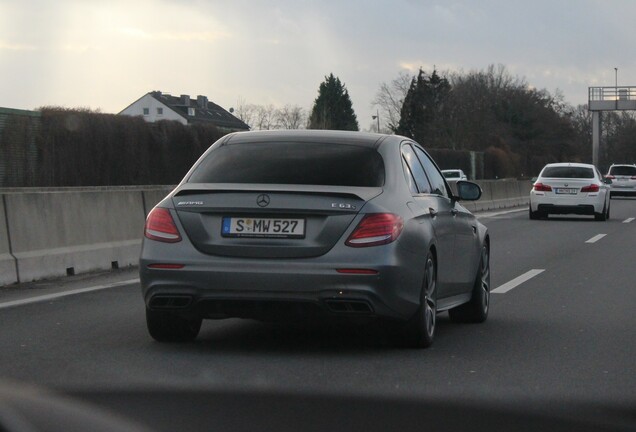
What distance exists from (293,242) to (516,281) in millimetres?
6478

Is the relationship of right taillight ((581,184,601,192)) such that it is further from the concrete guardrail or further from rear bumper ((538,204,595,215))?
the concrete guardrail

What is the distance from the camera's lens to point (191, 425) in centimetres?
383

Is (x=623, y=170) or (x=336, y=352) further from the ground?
(x=336, y=352)

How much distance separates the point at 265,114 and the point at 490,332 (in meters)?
131

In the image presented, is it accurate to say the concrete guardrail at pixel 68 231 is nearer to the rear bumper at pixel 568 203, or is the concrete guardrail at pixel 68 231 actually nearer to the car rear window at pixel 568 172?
the rear bumper at pixel 568 203

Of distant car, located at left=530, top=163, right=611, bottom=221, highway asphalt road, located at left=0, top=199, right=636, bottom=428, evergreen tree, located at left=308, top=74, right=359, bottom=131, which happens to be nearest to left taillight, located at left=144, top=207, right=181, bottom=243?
highway asphalt road, located at left=0, top=199, right=636, bottom=428

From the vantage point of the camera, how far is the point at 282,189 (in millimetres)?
7086

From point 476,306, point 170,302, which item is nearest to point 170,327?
point 170,302

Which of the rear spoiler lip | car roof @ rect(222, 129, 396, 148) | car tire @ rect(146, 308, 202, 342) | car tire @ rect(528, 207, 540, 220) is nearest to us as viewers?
the rear spoiler lip

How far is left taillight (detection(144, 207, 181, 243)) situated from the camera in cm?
716

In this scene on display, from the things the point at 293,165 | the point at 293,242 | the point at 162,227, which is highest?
the point at 293,165

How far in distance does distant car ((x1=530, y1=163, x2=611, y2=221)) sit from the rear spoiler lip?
2225 cm

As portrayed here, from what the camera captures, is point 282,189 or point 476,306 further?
point 476,306

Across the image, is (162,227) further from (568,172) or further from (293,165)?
(568,172)
